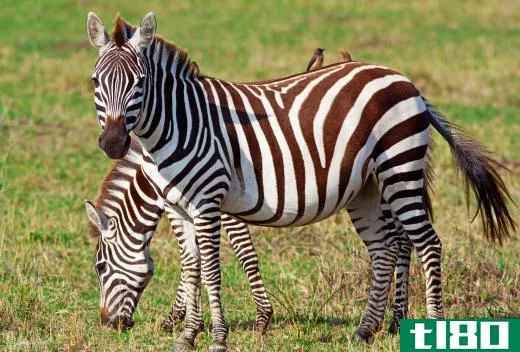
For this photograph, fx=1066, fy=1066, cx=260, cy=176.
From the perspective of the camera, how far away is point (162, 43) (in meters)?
7.03

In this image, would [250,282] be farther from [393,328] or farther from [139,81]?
[139,81]

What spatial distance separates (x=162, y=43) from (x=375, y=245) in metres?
2.25

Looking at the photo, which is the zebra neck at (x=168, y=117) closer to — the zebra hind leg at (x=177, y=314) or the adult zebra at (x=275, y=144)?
the adult zebra at (x=275, y=144)

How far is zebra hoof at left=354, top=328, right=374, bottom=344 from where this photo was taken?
7539 millimetres

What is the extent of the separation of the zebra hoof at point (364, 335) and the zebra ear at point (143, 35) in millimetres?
2546

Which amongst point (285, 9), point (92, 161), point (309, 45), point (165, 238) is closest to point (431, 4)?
point (285, 9)

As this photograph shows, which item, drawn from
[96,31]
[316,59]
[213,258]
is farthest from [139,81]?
[316,59]

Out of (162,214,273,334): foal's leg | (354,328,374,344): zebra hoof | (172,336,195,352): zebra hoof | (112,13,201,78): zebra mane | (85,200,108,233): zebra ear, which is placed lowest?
(172,336,195,352): zebra hoof

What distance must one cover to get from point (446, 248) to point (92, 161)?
21.1ft

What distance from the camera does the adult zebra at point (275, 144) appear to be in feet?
22.4

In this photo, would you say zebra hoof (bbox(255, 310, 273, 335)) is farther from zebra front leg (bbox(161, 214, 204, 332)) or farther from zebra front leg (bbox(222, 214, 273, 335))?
zebra front leg (bbox(161, 214, 204, 332))

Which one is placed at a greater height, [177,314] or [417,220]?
[417,220]

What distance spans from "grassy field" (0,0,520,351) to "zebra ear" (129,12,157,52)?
1971 mm

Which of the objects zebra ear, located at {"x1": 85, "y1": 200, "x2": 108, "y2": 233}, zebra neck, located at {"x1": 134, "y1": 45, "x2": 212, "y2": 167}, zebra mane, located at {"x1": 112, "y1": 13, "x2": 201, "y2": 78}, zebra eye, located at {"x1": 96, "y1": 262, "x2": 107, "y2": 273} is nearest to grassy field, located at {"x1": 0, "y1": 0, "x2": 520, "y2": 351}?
zebra eye, located at {"x1": 96, "y1": 262, "x2": 107, "y2": 273}
